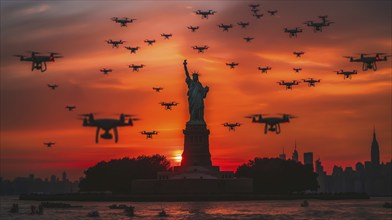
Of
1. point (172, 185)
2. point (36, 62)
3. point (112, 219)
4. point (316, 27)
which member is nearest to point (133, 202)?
point (172, 185)

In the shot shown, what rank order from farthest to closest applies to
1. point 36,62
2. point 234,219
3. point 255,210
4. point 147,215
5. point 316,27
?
point 255,210, point 147,215, point 234,219, point 316,27, point 36,62

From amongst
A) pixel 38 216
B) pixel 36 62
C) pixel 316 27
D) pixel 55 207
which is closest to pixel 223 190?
pixel 55 207

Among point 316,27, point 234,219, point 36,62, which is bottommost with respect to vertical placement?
point 234,219

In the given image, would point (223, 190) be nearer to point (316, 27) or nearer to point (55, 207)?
point (55, 207)

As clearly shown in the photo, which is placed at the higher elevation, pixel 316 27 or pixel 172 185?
pixel 316 27

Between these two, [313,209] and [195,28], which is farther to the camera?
[313,209]

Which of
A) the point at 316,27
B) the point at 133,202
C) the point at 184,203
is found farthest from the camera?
the point at 133,202

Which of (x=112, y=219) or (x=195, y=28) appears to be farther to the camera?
(x=195, y=28)

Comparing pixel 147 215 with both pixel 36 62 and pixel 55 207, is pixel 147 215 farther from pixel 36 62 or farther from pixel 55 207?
pixel 36 62

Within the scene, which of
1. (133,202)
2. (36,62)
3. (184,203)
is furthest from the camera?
(133,202)
